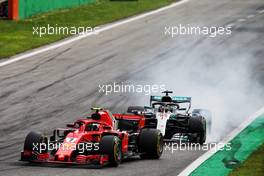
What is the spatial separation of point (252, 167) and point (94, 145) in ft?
12.7

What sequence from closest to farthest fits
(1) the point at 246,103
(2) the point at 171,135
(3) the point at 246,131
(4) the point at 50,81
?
(2) the point at 171,135, (3) the point at 246,131, (1) the point at 246,103, (4) the point at 50,81

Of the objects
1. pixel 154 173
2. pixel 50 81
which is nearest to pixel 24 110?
pixel 50 81

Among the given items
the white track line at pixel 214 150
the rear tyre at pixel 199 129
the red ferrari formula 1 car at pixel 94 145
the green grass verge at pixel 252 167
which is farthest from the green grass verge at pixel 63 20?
the green grass verge at pixel 252 167

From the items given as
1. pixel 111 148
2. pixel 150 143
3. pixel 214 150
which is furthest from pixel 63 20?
pixel 111 148

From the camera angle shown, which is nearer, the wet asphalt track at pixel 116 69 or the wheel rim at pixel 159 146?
the wheel rim at pixel 159 146

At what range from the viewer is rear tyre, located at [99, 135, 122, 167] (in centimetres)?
2127

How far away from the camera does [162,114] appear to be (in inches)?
1035

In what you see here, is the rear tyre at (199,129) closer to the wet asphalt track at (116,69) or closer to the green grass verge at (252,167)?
the wet asphalt track at (116,69)

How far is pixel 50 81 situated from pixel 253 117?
30.5ft

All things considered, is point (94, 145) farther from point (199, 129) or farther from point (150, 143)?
point (199, 129)

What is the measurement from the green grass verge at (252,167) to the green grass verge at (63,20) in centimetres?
1969

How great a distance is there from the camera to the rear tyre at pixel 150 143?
23.0m

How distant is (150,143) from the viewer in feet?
75.3

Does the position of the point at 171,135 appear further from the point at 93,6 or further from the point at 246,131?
the point at 93,6
